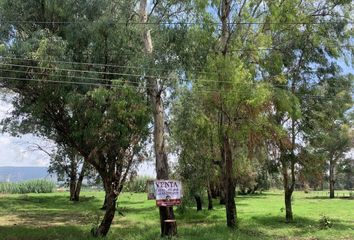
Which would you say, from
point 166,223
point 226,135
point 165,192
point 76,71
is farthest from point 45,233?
point 226,135

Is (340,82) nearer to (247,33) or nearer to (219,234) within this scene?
(247,33)

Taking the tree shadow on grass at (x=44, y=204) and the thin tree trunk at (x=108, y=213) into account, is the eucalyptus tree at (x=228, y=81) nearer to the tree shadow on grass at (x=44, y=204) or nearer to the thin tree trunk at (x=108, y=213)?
the thin tree trunk at (x=108, y=213)

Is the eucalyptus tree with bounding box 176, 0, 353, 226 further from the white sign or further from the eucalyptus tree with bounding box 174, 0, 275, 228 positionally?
the white sign

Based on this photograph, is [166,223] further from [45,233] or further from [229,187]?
[45,233]

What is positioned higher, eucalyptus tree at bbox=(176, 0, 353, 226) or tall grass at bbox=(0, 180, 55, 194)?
eucalyptus tree at bbox=(176, 0, 353, 226)

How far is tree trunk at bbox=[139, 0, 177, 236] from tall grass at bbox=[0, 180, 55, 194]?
40785 mm

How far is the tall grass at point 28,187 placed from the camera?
52.9 m

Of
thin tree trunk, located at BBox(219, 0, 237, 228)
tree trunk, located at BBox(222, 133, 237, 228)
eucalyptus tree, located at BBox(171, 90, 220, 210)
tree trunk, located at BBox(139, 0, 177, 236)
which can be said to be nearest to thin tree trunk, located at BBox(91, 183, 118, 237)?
tree trunk, located at BBox(139, 0, 177, 236)

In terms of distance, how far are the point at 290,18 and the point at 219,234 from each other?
857 centimetres

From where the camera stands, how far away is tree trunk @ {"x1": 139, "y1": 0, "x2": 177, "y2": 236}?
16.0 m

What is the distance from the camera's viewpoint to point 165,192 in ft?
48.6

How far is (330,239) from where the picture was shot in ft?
55.9

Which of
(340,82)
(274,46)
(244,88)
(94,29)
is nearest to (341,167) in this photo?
(340,82)

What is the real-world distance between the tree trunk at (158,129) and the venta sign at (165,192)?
1260 mm
